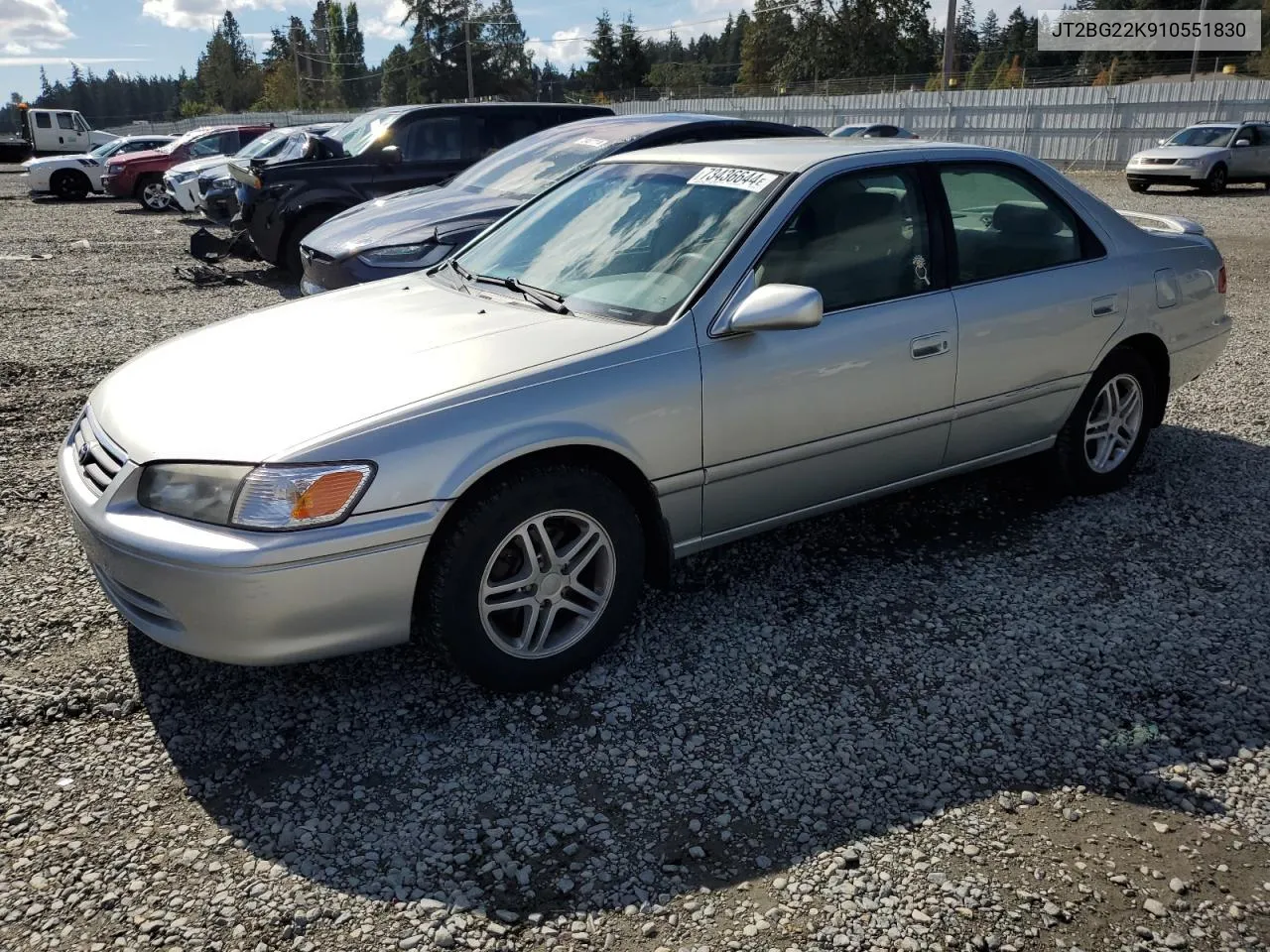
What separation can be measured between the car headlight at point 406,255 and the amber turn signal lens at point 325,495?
4.64 meters

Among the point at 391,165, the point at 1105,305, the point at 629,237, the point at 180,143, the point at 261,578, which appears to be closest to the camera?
the point at 261,578

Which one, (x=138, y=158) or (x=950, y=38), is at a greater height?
(x=950, y=38)

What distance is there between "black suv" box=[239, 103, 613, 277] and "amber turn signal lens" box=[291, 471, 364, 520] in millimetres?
8294

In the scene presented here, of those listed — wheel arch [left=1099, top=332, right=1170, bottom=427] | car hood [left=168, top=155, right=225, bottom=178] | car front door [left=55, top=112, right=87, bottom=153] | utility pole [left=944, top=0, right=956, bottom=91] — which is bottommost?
wheel arch [left=1099, top=332, right=1170, bottom=427]

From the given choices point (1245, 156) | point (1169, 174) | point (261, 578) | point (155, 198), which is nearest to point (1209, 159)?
point (1169, 174)

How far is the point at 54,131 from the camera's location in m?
32.5

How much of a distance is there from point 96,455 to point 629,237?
196cm

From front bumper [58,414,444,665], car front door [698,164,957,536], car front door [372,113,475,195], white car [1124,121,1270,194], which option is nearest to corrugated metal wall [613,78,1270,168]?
white car [1124,121,1270,194]

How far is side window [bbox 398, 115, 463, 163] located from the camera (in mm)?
10453

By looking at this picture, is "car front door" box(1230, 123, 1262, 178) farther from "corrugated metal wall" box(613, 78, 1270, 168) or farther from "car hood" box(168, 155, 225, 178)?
"car hood" box(168, 155, 225, 178)

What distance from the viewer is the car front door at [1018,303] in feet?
13.1

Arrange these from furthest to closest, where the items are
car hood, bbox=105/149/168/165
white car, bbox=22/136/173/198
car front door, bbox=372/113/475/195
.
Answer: white car, bbox=22/136/173/198 → car hood, bbox=105/149/168/165 → car front door, bbox=372/113/475/195

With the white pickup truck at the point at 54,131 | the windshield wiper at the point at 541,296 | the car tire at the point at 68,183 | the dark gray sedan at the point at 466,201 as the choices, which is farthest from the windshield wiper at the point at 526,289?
the white pickup truck at the point at 54,131

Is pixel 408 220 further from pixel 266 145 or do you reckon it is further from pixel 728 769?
pixel 266 145
